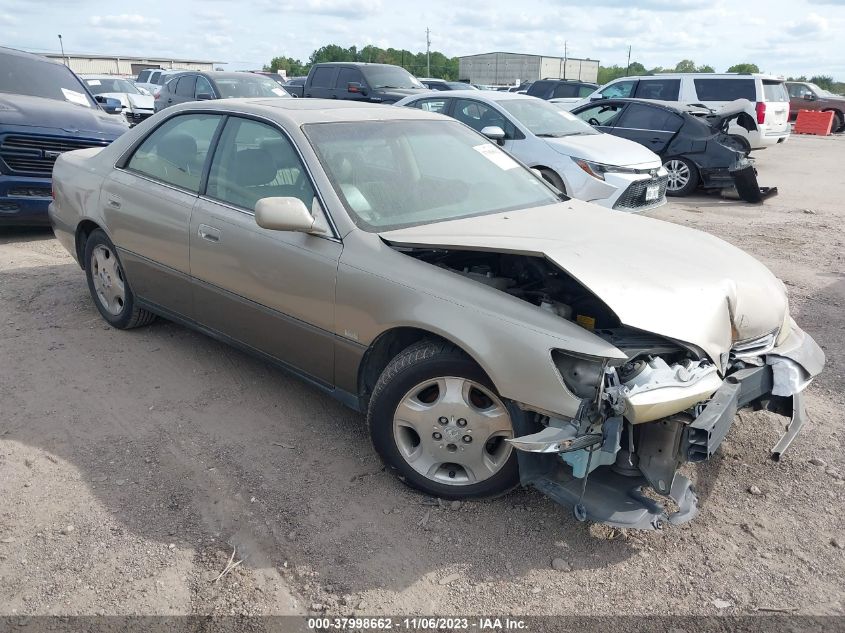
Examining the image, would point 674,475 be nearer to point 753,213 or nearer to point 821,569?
point 821,569

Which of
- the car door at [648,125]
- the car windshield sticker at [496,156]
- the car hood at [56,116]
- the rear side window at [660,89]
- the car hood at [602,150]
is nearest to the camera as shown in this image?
the car windshield sticker at [496,156]

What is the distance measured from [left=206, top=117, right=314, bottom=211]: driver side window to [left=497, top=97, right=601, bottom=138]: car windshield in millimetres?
5760

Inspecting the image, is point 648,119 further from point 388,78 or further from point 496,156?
point 496,156

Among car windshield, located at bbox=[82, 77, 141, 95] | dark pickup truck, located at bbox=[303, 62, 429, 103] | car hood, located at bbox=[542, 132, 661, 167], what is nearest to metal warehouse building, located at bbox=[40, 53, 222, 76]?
car windshield, located at bbox=[82, 77, 141, 95]

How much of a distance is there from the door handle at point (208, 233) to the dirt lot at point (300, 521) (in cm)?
94

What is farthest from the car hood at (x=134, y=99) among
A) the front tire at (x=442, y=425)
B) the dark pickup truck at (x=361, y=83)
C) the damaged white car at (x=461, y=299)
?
the front tire at (x=442, y=425)

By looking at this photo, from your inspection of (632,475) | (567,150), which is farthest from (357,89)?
(632,475)

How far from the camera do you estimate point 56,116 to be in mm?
7543

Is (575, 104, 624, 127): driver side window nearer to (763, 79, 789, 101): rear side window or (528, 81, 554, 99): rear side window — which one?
(763, 79, 789, 101): rear side window

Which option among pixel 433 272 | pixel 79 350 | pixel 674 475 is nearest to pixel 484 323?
pixel 433 272

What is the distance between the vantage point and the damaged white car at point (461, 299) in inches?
Answer: 108

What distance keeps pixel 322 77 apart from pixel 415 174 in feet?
40.7

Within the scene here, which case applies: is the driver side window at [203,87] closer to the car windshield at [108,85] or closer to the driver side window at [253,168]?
the car windshield at [108,85]

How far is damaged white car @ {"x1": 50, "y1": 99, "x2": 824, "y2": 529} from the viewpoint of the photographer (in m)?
2.73
